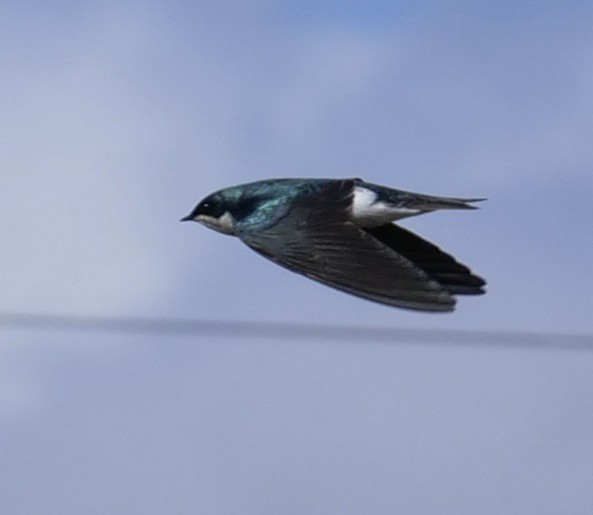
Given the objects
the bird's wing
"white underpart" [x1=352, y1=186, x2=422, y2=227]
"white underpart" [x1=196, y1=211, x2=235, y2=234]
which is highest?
"white underpart" [x1=352, y1=186, x2=422, y2=227]

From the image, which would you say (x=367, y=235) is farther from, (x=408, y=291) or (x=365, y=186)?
(x=365, y=186)

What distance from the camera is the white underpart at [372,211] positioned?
8.73 m

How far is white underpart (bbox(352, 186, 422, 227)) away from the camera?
873 cm

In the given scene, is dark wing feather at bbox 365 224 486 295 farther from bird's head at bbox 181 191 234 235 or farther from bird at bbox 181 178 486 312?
bird's head at bbox 181 191 234 235

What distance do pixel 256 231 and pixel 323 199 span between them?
334 mm

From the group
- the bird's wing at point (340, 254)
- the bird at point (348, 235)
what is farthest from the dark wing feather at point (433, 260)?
the bird's wing at point (340, 254)

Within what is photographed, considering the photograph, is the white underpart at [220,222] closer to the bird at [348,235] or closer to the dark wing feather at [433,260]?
the bird at [348,235]

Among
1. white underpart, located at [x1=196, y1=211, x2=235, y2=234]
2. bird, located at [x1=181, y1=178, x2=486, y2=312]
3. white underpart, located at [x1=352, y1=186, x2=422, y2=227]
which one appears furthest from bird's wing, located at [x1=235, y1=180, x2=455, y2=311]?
white underpart, located at [x1=196, y1=211, x2=235, y2=234]

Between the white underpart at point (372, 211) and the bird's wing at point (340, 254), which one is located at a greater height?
the white underpart at point (372, 211)

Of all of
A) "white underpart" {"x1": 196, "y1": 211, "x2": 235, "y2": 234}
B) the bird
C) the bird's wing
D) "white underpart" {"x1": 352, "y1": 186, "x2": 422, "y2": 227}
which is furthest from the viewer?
"white underpart" {"x1": 196, "y1": 211, "x2": 235, "y2": 234}

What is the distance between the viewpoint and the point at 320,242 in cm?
791

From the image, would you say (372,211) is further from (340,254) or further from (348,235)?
(340,254)

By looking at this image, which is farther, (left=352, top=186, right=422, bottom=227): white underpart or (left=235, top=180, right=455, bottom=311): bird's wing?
(left=352, top=186, right=422, bottom=227): white underpart

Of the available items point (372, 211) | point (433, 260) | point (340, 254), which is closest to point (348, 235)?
point (340, 254)
